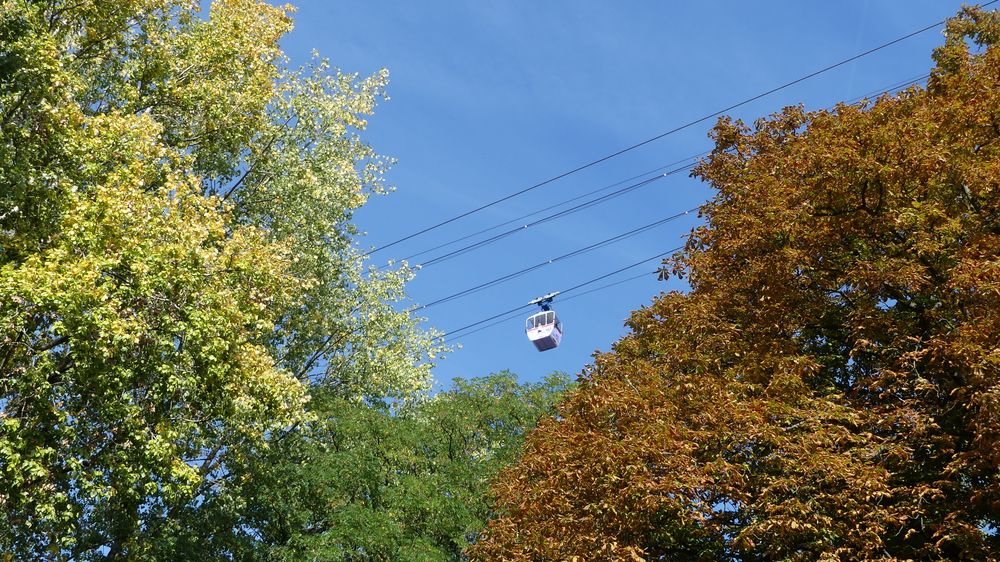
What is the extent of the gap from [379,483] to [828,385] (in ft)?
41.5

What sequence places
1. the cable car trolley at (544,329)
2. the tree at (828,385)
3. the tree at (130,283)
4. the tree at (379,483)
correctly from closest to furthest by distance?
the tree at (828,385)
the tree at (130,283)
the tree at (379,483)
the cable car trolley at (544,329)

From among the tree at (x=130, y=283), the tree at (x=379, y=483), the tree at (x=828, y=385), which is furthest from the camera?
the tree at (x=379, y=483)

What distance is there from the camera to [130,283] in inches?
622

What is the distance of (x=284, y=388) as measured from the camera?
1847cm

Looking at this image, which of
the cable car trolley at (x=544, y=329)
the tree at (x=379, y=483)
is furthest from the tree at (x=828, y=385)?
the cable car trolley at (x=544, y=329)

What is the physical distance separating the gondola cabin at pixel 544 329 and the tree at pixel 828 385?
21025 mm

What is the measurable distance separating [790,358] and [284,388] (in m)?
10.2

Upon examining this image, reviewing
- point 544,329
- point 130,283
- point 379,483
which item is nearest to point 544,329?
point 544,329

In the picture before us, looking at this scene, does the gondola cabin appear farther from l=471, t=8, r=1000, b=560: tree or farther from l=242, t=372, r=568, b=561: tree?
l=471, t=8, r=1000, b=560: tree

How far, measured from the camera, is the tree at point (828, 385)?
11.6 m

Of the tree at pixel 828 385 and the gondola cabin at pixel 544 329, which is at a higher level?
the gondola cabin at pixel 544 329

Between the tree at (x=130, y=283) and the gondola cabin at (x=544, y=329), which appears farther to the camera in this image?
the gondola cabin at (x=544, y=329)

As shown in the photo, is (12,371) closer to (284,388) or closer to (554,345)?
(284,388)

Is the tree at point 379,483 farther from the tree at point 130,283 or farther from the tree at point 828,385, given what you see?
the tree at point 828,385
